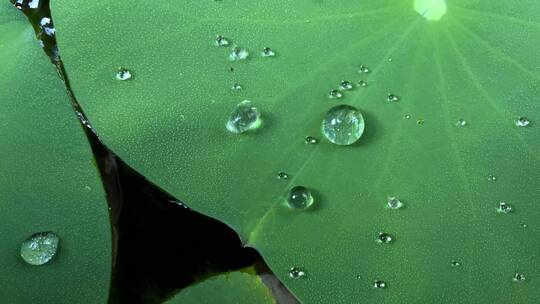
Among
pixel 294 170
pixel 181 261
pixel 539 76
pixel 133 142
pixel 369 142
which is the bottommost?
pixel 181 261

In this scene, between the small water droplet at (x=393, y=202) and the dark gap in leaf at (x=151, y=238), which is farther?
the dark gap in leaf at (x=151, y=238)

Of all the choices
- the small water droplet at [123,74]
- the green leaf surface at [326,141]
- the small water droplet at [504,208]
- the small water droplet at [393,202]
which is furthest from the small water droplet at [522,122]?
the small water droplet at [123,74]

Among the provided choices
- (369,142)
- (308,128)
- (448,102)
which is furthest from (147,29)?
(448,102)

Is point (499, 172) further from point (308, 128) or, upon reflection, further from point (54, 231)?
point (54, 231)

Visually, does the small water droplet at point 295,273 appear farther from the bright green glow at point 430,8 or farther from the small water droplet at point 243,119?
the bright green glow at point 430,8

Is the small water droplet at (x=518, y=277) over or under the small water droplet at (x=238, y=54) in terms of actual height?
under

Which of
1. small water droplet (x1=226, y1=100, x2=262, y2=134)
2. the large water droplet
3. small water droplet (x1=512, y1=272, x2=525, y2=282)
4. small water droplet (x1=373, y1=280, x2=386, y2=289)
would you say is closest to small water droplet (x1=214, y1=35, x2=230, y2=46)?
small water droplet (x1=226, y1=100, x2=262, y2=134)
